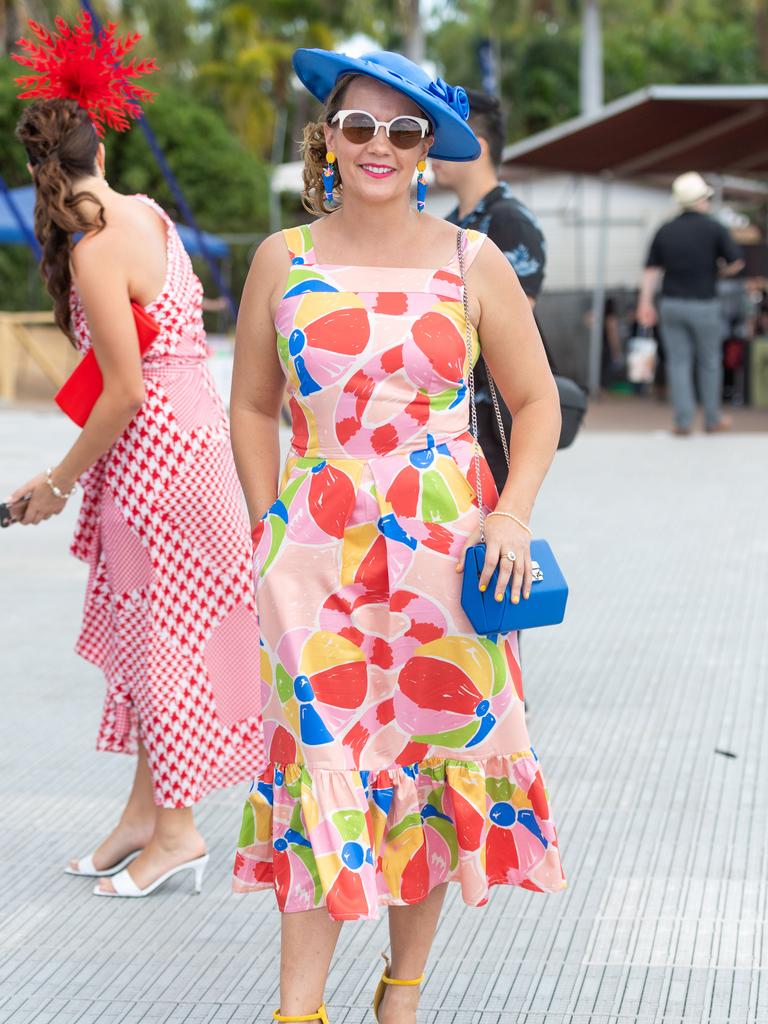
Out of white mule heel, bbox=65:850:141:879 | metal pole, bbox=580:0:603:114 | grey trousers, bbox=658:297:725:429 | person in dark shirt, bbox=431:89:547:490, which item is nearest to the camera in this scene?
white mule heel, bbox=65:850:141:879

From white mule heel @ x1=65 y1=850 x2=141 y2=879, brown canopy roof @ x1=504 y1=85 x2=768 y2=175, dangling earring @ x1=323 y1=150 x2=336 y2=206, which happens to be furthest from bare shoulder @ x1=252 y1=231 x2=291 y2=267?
brown canopy roof @ x1=504 y1=85 x2=768 y2=175

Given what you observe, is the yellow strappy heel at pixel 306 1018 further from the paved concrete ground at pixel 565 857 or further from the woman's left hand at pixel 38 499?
the woman's left hand at pixel 38 499

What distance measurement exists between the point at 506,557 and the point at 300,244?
2.11 ft

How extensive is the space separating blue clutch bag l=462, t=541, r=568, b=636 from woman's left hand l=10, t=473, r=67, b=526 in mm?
1266

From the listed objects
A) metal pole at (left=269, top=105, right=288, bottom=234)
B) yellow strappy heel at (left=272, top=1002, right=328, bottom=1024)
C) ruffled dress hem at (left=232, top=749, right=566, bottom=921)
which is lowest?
metal pole at (left=269, top=105, right=288, bottom=234)

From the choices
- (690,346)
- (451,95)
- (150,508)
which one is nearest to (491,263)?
(451,95)

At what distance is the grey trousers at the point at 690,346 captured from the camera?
12.1 metres

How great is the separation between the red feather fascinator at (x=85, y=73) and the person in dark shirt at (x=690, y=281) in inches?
339

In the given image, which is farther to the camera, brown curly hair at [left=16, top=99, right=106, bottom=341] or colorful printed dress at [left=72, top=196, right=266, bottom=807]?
colorful printed dress at [left=72, top=196, right=266, bottom=807]

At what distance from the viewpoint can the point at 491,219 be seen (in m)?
4.63

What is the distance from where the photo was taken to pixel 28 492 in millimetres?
3555

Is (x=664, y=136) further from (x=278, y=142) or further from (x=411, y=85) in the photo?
(x=278, y=142)

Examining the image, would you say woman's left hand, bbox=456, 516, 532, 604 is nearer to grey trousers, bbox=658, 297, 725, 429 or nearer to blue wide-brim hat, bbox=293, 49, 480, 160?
blue wide-brim hat, bbox=293, 49, 480, 160

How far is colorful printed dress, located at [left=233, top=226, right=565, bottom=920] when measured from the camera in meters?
Result: 2.62
